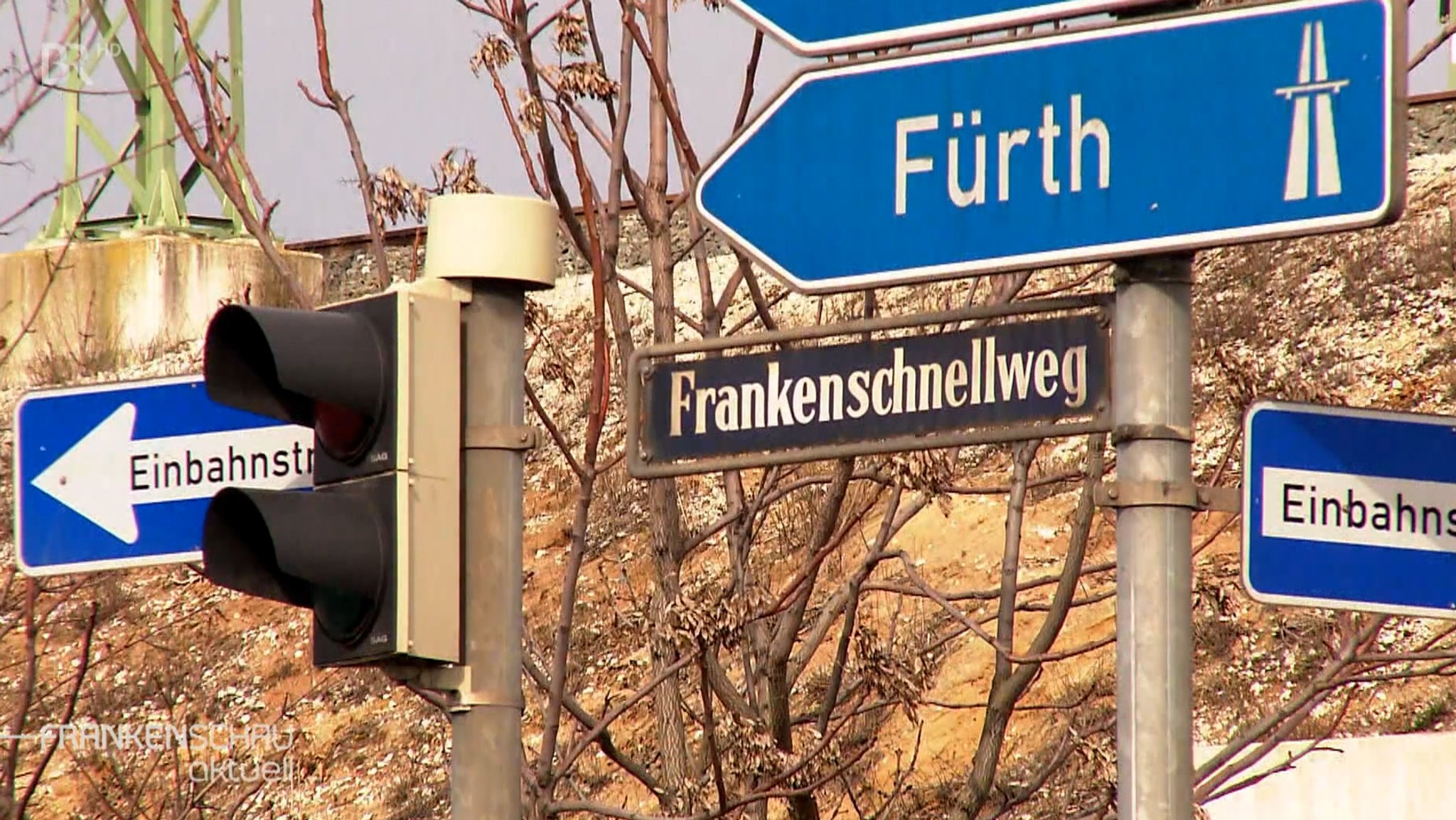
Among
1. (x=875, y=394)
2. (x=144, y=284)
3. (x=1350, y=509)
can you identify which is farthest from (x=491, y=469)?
(x=144, y=284)

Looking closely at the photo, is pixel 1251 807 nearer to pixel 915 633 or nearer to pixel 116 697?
pixel 915 633

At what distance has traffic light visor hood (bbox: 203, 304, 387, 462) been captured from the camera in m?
3.71

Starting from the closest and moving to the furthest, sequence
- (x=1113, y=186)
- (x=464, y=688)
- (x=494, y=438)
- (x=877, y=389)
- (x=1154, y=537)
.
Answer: (x=1154, y=537)
(x=1113, y=186)
(x=877, y=389)
(x=464, y=688)
(x=494, y=438)

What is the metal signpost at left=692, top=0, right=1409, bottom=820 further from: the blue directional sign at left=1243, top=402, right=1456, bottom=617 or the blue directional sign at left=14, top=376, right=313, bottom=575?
the blue directional sign at left=14, top=376, right=313, bottom=575

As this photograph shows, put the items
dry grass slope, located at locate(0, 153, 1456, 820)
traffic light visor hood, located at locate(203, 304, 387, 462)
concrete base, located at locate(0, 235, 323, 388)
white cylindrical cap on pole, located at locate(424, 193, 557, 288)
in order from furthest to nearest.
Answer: concrete base, located at locate(0, 235, 323, 388), dry grass slope, located at locate(0, 153, 1456, 820), white cylindrical cap on pole, located at locate(424, 193, 557, 288), traffic light visor hood, located at locate(203, 304, 387, 462)

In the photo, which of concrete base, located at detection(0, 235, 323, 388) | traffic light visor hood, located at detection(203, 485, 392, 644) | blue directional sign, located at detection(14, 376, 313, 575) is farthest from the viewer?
concrete base, located at detection(0, 235, 323, 388)

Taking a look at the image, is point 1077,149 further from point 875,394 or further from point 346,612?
point 346,612

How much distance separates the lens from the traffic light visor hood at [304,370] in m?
3.71

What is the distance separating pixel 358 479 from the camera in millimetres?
3721

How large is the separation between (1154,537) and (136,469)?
2.22m

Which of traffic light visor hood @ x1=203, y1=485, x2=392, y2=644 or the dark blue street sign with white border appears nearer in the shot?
the dark blue street sign with white border

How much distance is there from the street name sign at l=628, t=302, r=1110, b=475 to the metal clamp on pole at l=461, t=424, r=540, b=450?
0.68 feet

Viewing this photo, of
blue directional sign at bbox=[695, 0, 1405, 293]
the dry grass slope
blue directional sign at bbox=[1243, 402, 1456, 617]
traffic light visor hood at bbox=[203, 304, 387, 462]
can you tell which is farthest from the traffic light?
the dry grass slope

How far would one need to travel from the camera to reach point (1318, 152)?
10.5ft
